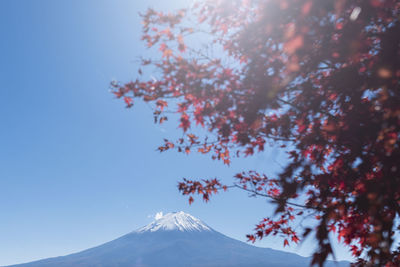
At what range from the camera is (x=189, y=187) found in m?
6.21

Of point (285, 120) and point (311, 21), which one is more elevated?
point (311, 21)

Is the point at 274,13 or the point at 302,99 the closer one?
the point at 274,13

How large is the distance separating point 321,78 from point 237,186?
2864 millimetres

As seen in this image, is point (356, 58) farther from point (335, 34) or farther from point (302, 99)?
point (302, 99)

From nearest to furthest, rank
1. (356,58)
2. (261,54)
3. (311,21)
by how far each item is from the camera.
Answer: (356,58), (311,21), (261,54)

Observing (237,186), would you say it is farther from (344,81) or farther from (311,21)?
(311,21)

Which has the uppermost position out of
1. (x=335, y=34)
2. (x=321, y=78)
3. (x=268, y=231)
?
(x=335, y=34)

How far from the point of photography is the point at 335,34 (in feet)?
13.0

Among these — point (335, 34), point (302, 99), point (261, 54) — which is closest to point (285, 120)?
point (302, 99)

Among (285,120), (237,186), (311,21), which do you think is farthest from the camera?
(237,186)

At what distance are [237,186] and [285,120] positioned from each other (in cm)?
189

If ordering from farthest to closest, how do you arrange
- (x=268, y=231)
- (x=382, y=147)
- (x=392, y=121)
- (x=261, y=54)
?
(x=268, y=231)
(x=261, y=54)
(x=382, y=147)
(x=392, y=121)

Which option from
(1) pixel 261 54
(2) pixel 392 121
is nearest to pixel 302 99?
(1) pixel 261 54

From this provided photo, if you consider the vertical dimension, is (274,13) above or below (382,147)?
above
